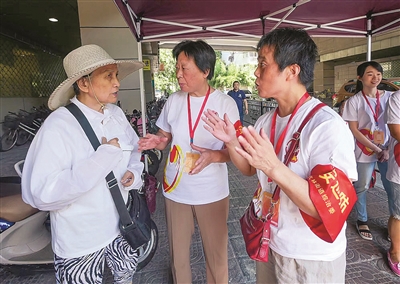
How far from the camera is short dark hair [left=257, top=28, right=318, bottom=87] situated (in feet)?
3.62

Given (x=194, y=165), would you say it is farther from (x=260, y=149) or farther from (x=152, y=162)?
(x=152, y=162)

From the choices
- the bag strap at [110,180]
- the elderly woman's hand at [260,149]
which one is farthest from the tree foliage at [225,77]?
the elderly woman's hand at [260,149]

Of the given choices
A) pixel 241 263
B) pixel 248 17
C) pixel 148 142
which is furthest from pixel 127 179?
pixel 248 17

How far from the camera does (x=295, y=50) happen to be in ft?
3.63

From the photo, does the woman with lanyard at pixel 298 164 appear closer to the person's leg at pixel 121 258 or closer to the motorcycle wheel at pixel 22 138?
the person's leg at pixel 121 258

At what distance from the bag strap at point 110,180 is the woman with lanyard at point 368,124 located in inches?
101

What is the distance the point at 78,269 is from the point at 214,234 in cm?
87

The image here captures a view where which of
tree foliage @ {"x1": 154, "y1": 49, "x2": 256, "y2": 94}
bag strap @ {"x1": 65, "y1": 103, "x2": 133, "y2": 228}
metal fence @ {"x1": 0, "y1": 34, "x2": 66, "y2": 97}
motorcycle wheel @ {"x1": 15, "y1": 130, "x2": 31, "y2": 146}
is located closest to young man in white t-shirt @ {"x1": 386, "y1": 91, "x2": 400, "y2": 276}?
bag strap @ {"x1": 65, "y1": 103, "x2": 133, "y2": 228}

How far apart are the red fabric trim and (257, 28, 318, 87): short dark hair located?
0.45m

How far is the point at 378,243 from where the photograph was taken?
2740mm

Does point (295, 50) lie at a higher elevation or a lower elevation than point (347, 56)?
lower

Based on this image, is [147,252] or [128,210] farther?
[147,252]

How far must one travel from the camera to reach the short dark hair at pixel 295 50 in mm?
1104

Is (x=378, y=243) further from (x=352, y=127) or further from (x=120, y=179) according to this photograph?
(x=120, y=179)
